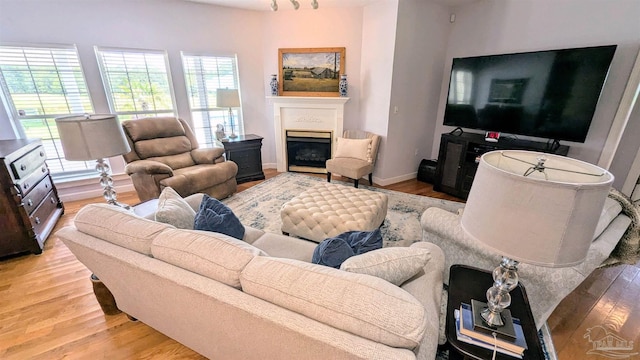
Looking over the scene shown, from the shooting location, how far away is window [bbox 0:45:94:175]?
2.96 metres

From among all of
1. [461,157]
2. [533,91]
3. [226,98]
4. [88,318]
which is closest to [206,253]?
[88,318]

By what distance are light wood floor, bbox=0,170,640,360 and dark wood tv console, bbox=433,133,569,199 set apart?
5.10 ft

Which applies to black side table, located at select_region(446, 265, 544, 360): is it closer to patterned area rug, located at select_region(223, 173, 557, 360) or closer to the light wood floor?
the light wood floor

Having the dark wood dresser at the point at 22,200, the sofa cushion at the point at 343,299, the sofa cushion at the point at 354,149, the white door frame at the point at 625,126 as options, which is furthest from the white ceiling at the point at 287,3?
the sofa cushion at the point at 343,299

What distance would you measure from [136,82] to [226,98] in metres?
1.23

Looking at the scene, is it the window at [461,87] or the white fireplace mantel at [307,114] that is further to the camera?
the white fireplace mantel at [307,114]

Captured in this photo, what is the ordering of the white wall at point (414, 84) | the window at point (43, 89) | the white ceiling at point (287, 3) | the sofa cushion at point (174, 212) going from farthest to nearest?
the white ceiling at point (287, 3), the white wall at point (414, 84), the window at point (43, 89), the sofa cushion at point (174, 212)

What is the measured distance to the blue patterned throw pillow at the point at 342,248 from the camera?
123 cm

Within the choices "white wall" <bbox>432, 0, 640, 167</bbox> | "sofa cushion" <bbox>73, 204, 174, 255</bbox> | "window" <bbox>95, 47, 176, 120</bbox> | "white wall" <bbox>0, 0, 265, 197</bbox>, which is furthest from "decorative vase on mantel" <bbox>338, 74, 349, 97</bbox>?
"sofa cushion" <bbox>73, 204, 174, 255</bbox>

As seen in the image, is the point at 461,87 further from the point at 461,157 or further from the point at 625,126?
the point at 625,126

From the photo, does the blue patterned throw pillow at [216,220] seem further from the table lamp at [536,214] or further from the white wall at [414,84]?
the white wall at [414,84]

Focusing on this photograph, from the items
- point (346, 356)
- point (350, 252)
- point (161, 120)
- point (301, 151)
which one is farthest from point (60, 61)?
point (346, 356)

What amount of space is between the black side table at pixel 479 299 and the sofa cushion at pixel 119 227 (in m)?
1.37

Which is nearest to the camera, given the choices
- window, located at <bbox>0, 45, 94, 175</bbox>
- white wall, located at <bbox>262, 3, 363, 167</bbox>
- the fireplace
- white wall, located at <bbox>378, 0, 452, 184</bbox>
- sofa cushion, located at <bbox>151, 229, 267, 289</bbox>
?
sofa cushion, located at <bbox>151, 229, 267, 289</bbox>
